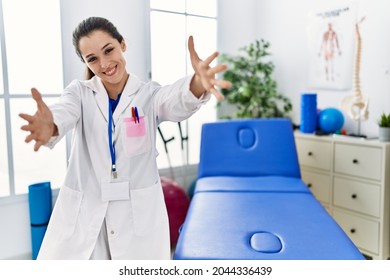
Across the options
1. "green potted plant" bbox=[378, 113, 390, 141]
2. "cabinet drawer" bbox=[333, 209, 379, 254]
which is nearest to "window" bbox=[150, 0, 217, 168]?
"green potted plant" bbox=[378, 113, 390, 141]

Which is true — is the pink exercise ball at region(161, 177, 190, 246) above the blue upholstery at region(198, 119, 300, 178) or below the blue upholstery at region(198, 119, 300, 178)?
below

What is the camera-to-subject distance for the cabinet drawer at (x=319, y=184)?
181 centimetres

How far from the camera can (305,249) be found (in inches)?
35.0

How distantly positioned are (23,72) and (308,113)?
59.9 inches

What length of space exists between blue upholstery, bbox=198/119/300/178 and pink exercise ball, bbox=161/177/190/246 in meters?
0.37

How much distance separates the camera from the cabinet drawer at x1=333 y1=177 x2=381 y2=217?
5.20 ft

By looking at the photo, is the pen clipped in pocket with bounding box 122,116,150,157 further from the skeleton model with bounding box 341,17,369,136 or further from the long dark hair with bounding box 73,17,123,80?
the skeleton model with bounding box 341,17,369,136

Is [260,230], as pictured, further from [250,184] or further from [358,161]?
[358,161]

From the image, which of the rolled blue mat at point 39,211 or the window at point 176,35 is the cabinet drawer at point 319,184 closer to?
the window at point 176,35

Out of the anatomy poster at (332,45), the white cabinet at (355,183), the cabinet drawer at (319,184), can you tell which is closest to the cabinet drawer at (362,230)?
the white cabinet at (355,183)

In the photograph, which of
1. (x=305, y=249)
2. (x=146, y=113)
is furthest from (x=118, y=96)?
(x=305, y=249)

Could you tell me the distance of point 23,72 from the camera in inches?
26.1

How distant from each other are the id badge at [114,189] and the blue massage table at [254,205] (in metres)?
0.26

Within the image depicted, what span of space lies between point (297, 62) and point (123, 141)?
156 cm
